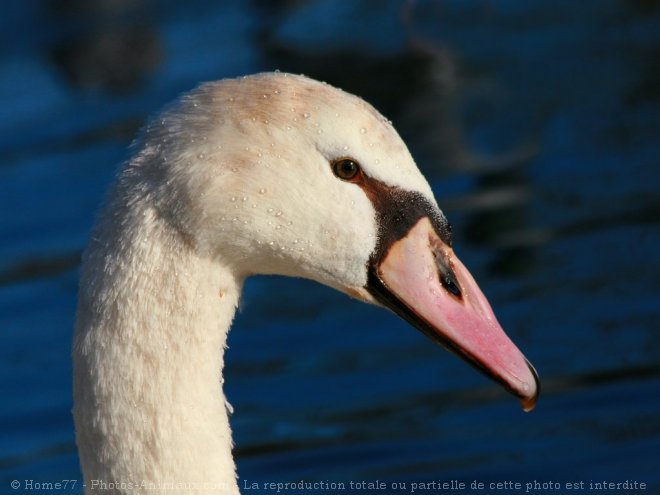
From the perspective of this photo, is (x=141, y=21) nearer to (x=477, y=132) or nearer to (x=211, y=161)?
(x=477, y=132)

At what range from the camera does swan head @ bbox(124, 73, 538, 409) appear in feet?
13.7

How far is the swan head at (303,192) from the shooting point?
418cm

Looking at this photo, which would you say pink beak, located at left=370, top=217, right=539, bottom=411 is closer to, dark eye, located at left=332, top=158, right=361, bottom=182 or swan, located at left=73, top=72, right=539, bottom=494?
swan, located at left=73, top=72, right=539, bottom=494

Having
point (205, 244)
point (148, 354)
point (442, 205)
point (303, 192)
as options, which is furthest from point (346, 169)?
point (442, 205)

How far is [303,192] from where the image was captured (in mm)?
4250

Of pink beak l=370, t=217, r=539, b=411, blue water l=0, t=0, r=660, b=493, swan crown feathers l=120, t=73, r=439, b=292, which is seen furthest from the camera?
blue water l=0, t=0, r=660, b=493

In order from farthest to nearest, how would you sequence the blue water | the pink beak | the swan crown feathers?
the blue water
the pink beak
the swan crown feathers

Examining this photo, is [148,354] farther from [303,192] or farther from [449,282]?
[449,282]

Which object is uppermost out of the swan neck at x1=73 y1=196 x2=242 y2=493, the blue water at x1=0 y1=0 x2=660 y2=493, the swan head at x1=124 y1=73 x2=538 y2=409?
the blue water at x1=0 y1=0 x2=660 y2=493

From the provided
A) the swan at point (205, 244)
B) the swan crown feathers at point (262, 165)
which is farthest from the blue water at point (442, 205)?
the swan crown feathers at point (262, 165)

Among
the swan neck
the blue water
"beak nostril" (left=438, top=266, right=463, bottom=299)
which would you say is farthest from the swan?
the blue water

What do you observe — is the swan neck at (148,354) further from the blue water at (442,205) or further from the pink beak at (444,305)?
the blue water at (442,205)

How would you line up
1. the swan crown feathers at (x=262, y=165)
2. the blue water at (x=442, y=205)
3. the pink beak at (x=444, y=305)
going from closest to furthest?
the swan crown feathers at (x=262, y=165)
the pink beak at (x=444, y=305)
the blue water at (x=442, y=205)

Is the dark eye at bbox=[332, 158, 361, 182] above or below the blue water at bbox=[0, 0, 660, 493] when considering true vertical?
below
